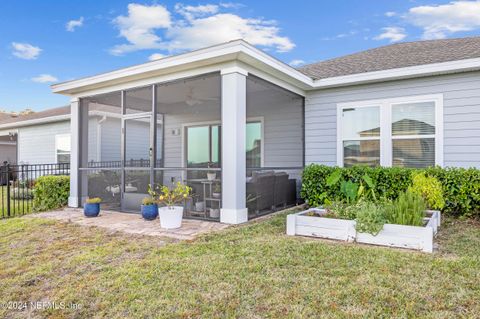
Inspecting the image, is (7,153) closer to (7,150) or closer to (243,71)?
(7,150)

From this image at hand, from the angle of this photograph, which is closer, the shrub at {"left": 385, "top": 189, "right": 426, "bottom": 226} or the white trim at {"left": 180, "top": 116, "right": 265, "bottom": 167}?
the shrub at {"left": 385, "top": 189, "right": 426, "bottom": 226}

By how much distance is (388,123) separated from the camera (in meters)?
6.79

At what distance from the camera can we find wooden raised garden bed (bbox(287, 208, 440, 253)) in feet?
12.4

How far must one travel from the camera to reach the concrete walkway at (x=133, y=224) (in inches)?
189

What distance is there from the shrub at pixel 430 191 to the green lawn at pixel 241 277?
0.70m

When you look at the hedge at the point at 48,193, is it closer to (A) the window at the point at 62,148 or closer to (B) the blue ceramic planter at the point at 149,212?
(B) the blue ceramic planter at the point at 149,212

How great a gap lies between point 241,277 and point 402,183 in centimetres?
435

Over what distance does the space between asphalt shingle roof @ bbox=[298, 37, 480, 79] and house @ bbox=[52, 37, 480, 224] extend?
0.04 m

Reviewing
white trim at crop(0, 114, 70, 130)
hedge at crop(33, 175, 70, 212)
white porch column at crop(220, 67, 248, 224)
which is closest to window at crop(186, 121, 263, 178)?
white porch column at crop(220, 67, 248, 224)

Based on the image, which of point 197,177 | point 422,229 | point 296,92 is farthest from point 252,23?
point 422,229

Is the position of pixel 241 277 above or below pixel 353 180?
below

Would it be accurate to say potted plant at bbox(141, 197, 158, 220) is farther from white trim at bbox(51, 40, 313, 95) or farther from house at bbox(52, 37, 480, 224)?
white trim at bbox(51, 40, 313, 95)

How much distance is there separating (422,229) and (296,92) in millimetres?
4414

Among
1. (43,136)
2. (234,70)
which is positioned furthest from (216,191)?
(43,136)
